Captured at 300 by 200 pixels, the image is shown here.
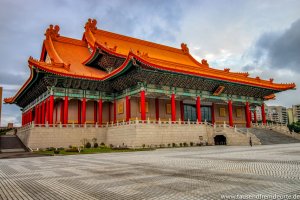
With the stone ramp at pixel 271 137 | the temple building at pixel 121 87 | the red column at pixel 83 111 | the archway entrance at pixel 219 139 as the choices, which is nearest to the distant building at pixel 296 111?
the temple building at pixel 121 87

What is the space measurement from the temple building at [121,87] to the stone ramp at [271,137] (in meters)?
4.68

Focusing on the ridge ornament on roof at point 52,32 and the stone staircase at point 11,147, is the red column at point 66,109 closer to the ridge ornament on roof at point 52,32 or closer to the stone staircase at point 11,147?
the stone staircase at point 11,147

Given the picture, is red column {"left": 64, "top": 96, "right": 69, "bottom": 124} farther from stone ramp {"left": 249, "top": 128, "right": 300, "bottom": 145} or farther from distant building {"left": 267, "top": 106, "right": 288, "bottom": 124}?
distant building {"left": 267, "top": 106, "right": 288, "bottom": 124}

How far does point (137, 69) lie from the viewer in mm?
29375

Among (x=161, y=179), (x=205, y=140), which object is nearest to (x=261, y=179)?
(x=161, y=179)

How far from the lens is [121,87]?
34.2 metres

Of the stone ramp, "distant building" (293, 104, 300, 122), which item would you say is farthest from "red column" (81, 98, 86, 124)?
"distant building" (293, 104, 300, 122)

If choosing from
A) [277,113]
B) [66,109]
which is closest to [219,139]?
[66,109]

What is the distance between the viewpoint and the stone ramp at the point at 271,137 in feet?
103

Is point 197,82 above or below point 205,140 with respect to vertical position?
above

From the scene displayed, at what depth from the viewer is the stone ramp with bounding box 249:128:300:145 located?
31391 mm

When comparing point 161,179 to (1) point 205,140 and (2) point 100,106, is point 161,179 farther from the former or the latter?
(2) point 100,106

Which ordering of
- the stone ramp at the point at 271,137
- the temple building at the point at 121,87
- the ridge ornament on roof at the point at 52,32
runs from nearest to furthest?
the temple building at the point at 121,87
the stone ramp at the point at 271,137
the ridge ornament on roof at the point at 52,32

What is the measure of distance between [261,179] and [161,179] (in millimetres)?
3009
